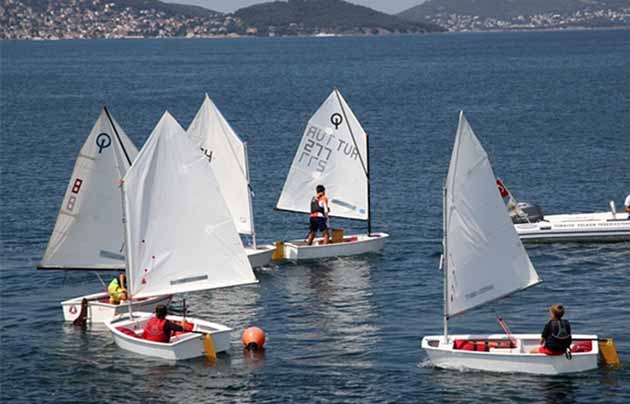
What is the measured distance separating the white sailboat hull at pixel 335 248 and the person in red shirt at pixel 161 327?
1372cm

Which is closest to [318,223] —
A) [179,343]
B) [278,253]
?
[278,253]

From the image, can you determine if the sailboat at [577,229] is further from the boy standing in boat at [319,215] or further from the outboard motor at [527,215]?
the boy standing in boat at [319,215]

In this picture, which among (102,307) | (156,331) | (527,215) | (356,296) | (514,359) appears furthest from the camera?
(527,215)

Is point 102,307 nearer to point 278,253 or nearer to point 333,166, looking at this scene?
point 278,253

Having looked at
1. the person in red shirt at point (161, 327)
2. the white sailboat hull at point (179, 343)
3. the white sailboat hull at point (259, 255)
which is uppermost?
the white sailboat hull at point (259, 255)

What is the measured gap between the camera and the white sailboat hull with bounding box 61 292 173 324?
1587 inches

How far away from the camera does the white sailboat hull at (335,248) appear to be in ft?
164

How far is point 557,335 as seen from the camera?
3372cm

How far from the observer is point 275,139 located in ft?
323

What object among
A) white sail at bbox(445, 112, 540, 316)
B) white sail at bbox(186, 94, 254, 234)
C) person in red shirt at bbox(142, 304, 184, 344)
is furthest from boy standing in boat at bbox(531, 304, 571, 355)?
white sail at bbox(186, 94, 254, 234)

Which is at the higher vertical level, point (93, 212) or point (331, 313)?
point (93, 212)

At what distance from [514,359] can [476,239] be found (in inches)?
152

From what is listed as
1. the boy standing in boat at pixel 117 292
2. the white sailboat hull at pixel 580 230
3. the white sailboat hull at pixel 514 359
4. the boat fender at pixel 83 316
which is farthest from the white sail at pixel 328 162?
the white sailboat hull at pixel 514 359

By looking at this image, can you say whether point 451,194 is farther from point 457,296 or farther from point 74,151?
point 74,151
